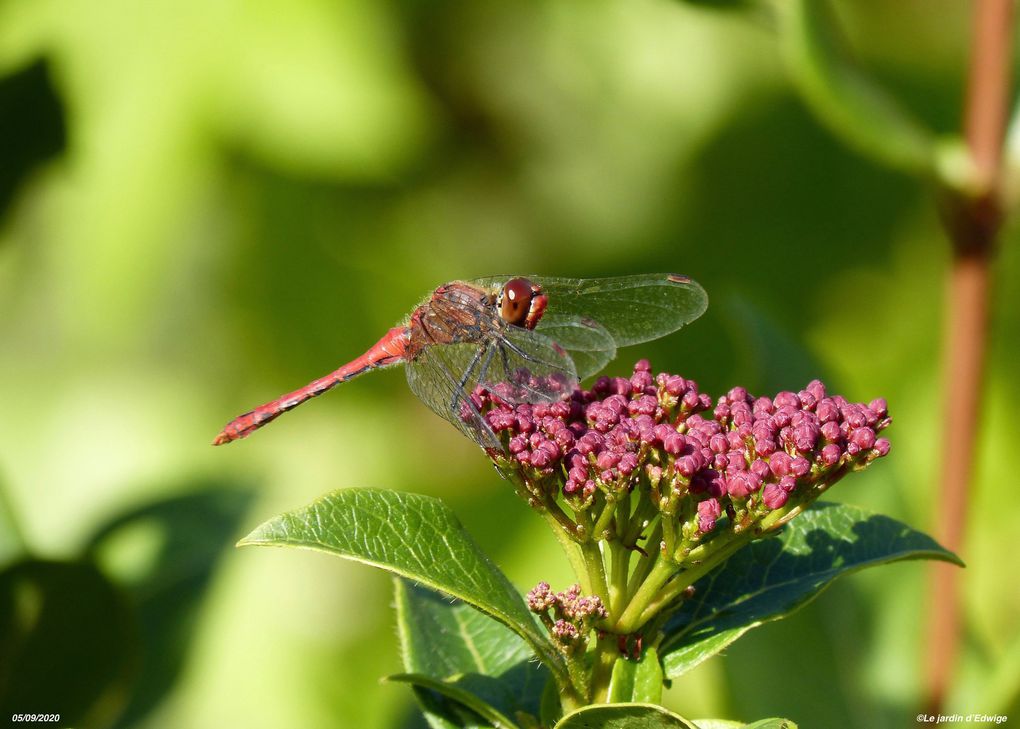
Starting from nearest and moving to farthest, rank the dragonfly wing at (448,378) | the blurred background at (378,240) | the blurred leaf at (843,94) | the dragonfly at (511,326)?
the dragonfly wing at (448,378)
the dragonfly at (511,326)
the blurred leaf at (843,94)
the blurred background at (378,240)

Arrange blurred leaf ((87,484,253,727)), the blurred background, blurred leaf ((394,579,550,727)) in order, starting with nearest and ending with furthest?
blurred leaf ((394,579,550,727)) < blurred leaf ((87,484,253,727)) < the blurred background

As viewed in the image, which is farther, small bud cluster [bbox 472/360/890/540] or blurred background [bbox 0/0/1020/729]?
blurred background [bbox 0/0/1020/729]

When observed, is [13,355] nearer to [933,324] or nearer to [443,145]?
[443,145]

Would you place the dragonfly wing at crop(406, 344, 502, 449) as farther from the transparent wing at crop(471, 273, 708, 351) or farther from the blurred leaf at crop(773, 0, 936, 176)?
the blurred leaf at crop(773, 0, 936, 176)

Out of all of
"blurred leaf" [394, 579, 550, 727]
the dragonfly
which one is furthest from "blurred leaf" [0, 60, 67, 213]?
"blurred leaf" [394, 579, 550, 727]

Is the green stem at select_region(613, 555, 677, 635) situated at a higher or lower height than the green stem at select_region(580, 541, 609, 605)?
lower

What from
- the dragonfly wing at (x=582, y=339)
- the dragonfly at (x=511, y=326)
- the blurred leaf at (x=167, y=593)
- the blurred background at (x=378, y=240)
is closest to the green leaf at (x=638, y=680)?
the dragonfly at (x=511, y=326)

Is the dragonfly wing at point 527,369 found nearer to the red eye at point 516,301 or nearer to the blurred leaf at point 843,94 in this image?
the red eye at point 516,301
